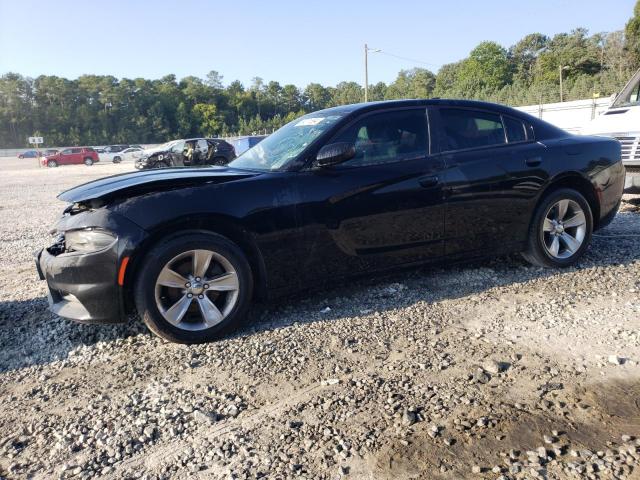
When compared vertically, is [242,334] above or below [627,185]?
below

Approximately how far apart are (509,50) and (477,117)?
397 feet

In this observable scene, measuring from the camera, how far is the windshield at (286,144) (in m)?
3.92

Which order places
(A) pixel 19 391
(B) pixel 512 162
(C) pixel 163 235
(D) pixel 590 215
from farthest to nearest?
(D) pixel 590 215
(B) pixel 512 162
(C) pixel 163 235
(A) pixel 19 391

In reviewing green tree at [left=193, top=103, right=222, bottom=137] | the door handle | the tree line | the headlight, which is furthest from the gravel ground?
green tree at [left=193, top=103, right=222, bottom=137]

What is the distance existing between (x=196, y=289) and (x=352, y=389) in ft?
4.30

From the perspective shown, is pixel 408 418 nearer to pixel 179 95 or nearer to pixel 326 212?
pixel 326 212

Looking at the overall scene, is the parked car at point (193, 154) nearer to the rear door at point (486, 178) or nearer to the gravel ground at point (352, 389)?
the rear door at point (486, 178)

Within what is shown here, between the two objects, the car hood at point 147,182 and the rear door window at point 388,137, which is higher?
the rear door window at point 388,137

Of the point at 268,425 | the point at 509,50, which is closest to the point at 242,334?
the point at 268,425

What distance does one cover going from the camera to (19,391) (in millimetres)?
2936

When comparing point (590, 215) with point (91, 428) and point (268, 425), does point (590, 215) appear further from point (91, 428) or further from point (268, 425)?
point (91, 428)

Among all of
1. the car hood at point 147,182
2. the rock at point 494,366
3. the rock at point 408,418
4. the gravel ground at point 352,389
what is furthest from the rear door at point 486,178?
the rock at point 408,418

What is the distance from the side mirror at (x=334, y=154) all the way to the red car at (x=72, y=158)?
151 ft

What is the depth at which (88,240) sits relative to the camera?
10.6 feet
